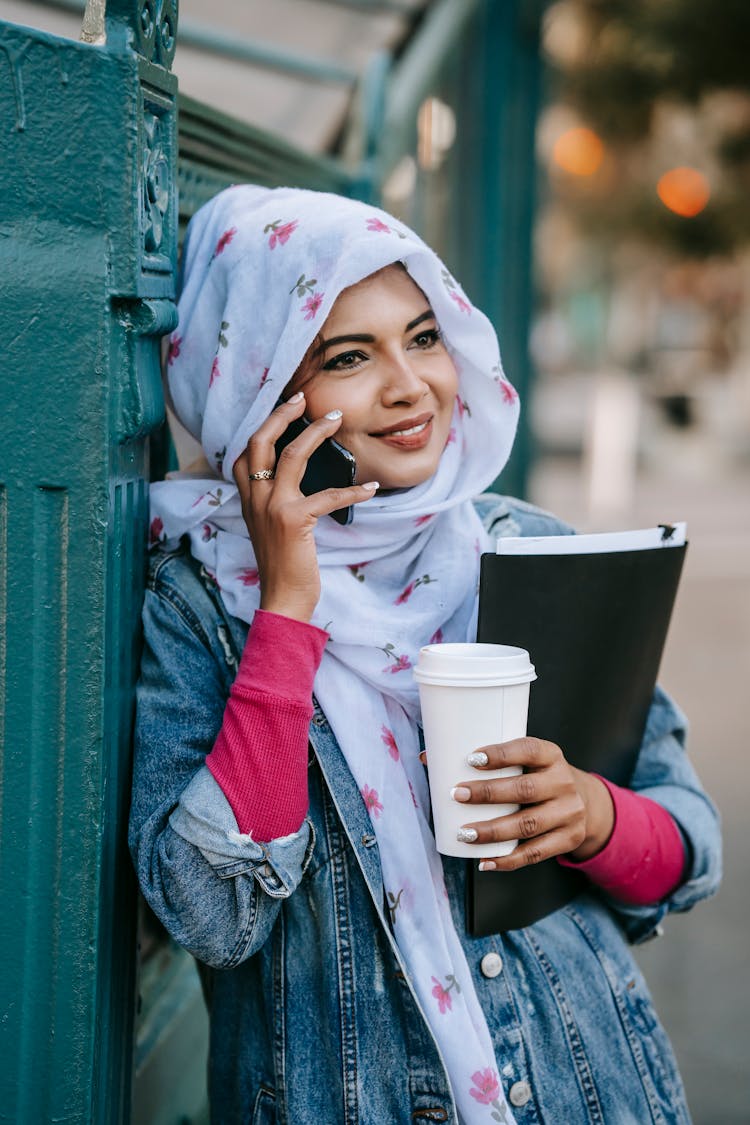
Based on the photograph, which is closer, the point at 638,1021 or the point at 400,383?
the point at 400,383

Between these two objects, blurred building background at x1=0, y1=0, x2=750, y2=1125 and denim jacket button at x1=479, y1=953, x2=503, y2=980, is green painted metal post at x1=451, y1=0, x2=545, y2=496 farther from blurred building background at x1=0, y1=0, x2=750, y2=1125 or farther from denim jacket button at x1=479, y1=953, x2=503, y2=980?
denim jacket button at x1=479, y1=953, x2=503, y2=980

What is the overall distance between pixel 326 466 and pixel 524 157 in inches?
190

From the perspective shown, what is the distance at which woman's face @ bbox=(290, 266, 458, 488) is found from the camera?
187 centimetres

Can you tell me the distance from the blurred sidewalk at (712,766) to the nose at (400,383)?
7.50ft

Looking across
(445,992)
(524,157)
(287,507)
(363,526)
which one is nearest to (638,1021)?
(445,992)

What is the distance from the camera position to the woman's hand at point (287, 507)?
1729 mm

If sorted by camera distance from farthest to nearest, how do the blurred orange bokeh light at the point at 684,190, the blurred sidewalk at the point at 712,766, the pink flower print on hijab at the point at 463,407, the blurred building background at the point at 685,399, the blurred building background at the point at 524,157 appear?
the blurred orange bokeh light at the point at 684,190, the blurred building background at the point at 685,399, the blurred sidewalk at the point at 712,766, the blurred building background at the point at 524,157, the pink flower print on hijab at the point at 463,407

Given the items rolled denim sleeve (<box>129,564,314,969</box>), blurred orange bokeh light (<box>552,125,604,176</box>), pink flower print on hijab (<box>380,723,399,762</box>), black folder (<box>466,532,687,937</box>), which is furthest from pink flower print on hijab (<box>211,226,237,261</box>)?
blurred orange bokeh light (<box>552,125,604,176</box>)

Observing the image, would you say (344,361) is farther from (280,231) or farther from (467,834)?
(467,834)

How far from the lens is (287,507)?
175cm

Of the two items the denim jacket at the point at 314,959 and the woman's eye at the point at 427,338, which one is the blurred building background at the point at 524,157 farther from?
the denim jacket at the point at 314,959

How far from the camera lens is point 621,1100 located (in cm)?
193

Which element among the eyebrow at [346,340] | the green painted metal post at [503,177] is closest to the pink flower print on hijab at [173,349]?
the eyebrow at [346,340]

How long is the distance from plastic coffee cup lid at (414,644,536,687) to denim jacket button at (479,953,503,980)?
49 centimetres
